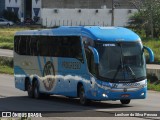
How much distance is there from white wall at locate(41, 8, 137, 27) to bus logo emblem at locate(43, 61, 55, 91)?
81773 mm

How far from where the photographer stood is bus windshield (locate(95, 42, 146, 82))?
22.6 metres

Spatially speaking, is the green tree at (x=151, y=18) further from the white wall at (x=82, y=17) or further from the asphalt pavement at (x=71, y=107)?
the asphalt pavement at (x=71, y=107)

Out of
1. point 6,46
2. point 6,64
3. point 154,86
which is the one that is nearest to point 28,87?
point 154,86

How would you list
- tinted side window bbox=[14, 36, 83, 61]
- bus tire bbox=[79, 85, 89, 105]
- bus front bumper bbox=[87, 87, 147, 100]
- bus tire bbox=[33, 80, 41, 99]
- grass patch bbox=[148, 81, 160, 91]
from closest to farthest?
bus front bumper bbox=[87, 87, 147, 100]
bus tire bbox=[79, 85, 89, 105]
tinted side window bbox=[14, 36, 83, 61]
bus tire bbox=[33, 80, 41, 99]
grass patch bbox=[148, 81, 160, 91]

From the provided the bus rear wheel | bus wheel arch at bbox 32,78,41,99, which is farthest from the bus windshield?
the bus rear wheel

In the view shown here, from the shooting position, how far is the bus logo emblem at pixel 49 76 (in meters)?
26.5

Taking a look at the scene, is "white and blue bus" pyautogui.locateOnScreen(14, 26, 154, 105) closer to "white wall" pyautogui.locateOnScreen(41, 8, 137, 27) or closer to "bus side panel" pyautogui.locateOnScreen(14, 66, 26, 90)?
"bus side panel" pyautogui.locateOnScreen(14, 66, 26, 90)

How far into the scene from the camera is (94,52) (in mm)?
22516

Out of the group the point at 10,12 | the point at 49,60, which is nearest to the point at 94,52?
the point at 49,60

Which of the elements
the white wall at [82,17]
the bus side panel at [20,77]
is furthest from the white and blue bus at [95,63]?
the white wall at [82,17]

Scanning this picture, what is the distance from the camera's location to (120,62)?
74.6 feet

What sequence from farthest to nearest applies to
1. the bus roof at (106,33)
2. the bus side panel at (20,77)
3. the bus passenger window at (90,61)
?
the bus side panel at (20,77) < the bus roof at (106,33) < the bus passenger window at (90,61)

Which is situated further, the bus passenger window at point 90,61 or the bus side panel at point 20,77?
the bus side panel at point 20,77

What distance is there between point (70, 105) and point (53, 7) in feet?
287
